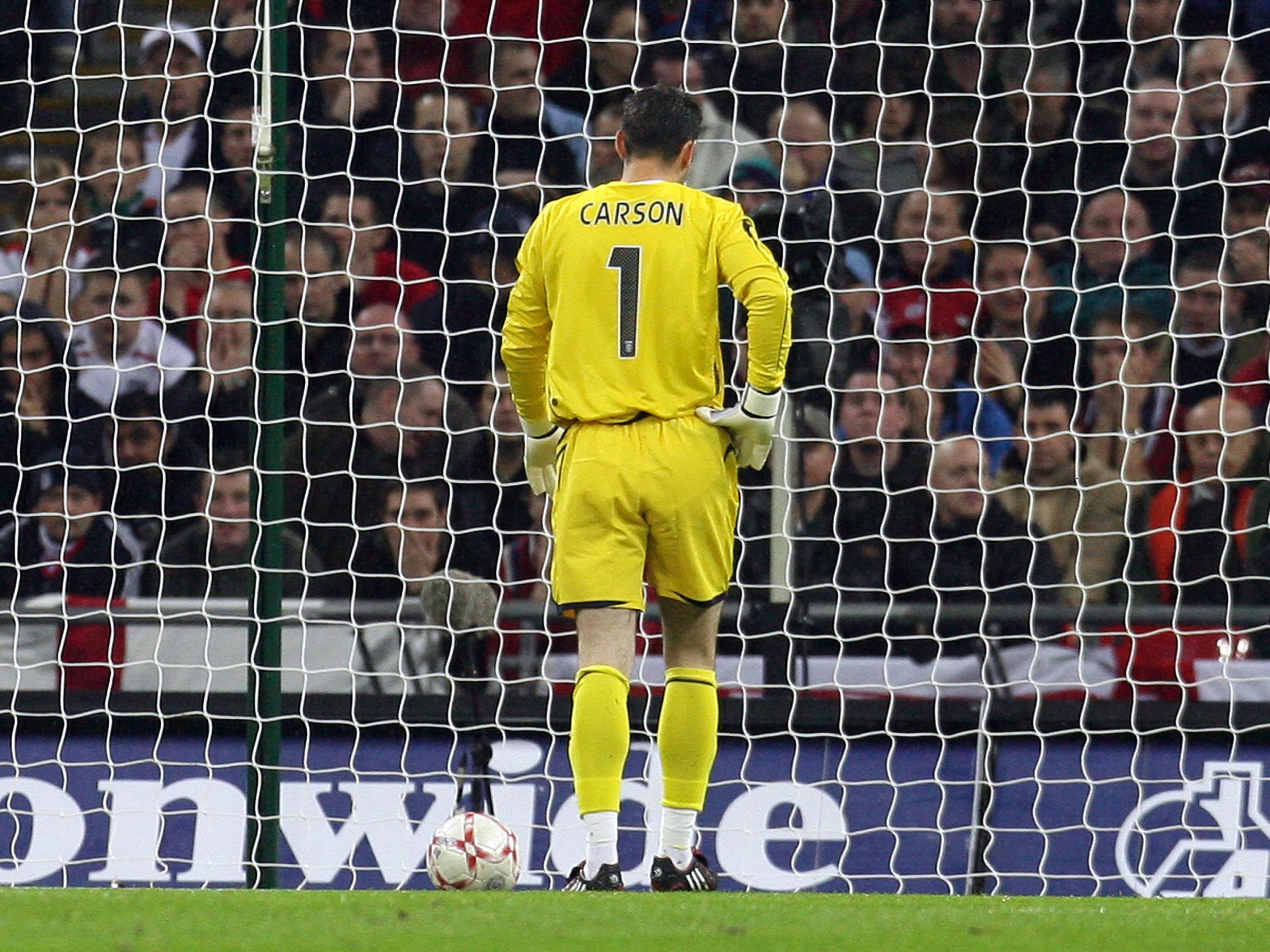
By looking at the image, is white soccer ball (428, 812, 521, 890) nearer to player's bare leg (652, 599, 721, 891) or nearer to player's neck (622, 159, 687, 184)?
player's bare leg (652, 599, 721, 891)

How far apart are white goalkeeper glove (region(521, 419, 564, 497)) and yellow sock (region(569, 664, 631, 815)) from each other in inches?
20.3

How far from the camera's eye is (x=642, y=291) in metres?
4.42

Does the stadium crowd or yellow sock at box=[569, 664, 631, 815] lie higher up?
the stadium crowd

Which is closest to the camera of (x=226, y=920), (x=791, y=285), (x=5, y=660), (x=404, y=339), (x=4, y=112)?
(x=226, y=920)

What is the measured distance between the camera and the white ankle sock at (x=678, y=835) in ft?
14.3

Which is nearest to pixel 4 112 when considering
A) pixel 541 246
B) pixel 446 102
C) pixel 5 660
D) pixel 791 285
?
pixel 446 102

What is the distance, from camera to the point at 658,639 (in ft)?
20.8

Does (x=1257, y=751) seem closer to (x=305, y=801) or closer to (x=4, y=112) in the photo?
(x=305, y=801)

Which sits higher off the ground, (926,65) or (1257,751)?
(926,65)

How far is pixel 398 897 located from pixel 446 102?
12.3 feet

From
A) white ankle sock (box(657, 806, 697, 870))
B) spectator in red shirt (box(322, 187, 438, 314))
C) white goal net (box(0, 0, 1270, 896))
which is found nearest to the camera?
white ankle sock (box(657, 806, 697, 870))

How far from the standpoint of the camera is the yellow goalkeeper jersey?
14.4 ft

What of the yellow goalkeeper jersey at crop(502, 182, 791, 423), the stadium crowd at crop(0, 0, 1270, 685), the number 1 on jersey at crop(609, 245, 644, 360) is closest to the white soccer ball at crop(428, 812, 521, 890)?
the yellow goalkeeper jersey at crop(502, 182, 791, 423)

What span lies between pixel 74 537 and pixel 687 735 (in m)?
3.09
